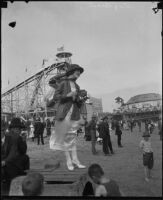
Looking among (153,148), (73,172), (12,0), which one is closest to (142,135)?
(153,148)

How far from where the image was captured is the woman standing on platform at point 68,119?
9.46ft

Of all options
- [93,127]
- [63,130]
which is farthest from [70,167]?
[93,127]

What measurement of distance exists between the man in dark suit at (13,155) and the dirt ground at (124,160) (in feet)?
0.90

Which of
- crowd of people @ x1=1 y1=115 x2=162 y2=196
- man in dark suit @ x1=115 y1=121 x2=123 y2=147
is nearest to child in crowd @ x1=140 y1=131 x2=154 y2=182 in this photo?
crowd of people @ x1=1 y1=115 x2=162 y2=196

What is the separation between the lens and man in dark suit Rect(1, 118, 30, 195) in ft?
8.81

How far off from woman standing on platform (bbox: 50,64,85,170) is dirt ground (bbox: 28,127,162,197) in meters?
0.13

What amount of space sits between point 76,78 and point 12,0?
0.89 meters

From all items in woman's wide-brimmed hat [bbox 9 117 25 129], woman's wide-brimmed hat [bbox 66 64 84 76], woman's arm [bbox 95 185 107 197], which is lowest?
woman's arm [bbox 95 185 107 197]

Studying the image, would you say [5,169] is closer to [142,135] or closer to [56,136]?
[56,136]

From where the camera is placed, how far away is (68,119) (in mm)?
2887

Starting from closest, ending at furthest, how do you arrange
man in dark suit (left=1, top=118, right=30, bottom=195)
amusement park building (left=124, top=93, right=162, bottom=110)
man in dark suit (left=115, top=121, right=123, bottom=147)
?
man in dark suit (left=1, top=118, right=30, bottom=195) < amusement park building (left=124, top=93, right=162, bottom=110) < man in dark suit (left=115, top=121, right=123, bottom=147)

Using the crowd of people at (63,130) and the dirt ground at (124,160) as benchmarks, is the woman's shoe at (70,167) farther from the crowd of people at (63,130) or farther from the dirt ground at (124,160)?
the dirt ground at (124,160)

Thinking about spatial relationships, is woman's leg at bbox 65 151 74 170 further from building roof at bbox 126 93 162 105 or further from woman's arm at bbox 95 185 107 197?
building roof at bbox 126 93 162 105

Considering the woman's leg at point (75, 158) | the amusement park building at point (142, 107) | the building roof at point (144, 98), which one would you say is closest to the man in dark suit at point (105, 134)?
the amusement park building at point (142, 107)
